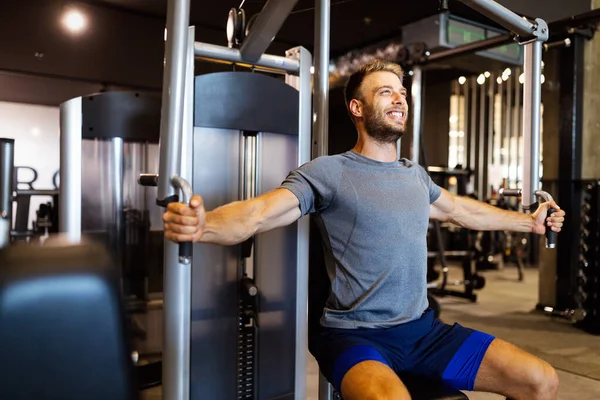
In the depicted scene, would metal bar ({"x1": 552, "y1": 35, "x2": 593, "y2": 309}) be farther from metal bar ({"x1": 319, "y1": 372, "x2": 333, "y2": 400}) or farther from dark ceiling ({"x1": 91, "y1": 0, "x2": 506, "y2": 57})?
metal bar ({"x1": 319, "y1": 372, "x2": 333, "y2": 400})

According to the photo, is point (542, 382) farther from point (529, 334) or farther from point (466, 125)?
point (466, 125)

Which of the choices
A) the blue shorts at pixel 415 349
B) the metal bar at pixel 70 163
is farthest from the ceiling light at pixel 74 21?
the blue shorts at pixel 415 349

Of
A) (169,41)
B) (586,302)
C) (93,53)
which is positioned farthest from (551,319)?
(93,53)

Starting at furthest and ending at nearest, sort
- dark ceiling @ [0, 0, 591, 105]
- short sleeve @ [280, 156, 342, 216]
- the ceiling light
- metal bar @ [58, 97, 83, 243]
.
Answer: the ceiling light < dark ceiling @ [0, 0, 591, 105] < metal bar @ [58, 97, 83, 243] < short sleeve @ [280, 156, 342, 216]

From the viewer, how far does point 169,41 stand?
112 cm

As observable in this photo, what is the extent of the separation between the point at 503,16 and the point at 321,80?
0.63m

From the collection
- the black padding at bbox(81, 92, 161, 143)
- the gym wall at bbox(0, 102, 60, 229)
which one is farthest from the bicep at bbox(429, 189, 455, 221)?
the gym wall at bbox(0, 102, 60, 229)

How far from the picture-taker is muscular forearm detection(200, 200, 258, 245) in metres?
1.25

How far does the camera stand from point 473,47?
152 inches

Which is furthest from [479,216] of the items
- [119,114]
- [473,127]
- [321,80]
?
[473,127]

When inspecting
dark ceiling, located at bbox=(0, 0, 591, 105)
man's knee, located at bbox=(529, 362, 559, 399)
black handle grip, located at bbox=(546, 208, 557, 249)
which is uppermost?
dark ceiling, located at bbox=(0, 0, 591, 105)

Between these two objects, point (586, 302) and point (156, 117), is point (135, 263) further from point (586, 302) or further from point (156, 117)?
point (586, 302)

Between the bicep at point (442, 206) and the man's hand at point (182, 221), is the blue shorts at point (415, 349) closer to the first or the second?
the bicep at point (442, 206)

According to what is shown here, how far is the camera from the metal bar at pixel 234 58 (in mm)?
1791
